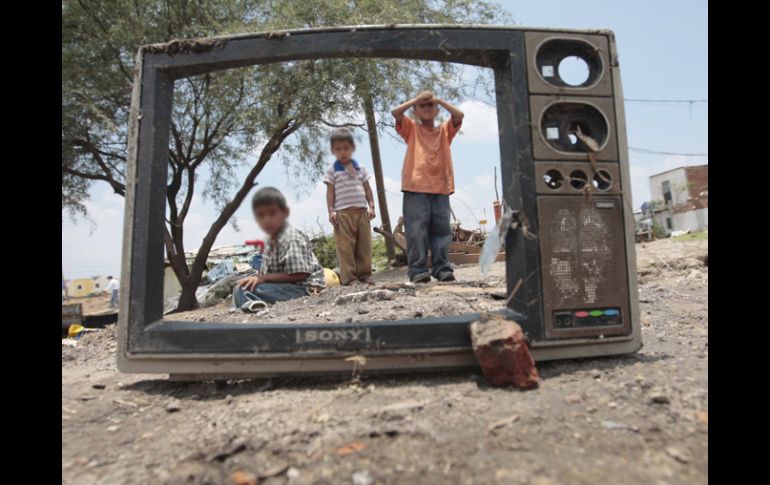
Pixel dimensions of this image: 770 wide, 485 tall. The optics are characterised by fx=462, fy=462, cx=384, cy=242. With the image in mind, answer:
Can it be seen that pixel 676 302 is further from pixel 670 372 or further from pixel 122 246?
pixel 122 246

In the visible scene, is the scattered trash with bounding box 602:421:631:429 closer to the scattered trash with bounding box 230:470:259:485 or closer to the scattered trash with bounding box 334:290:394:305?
the scattered trash with bounding box 230:470:259:485

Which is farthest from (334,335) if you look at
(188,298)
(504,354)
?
(188,298)

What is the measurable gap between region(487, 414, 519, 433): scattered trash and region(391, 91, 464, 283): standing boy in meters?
1.81

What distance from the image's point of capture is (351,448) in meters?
0.97

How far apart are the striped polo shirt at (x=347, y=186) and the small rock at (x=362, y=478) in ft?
8.38

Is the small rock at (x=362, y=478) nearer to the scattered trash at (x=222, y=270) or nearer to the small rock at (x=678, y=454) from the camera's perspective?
the small rock at (x=678, y=454)

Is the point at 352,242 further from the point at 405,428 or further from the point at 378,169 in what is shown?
the point at 378,169

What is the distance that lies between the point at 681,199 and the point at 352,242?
1143 inches

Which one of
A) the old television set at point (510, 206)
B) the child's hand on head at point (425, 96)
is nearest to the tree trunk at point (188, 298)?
the child's hand on head at point (425, 96)

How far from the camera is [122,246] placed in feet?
4.62

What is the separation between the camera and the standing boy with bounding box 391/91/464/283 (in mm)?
2824

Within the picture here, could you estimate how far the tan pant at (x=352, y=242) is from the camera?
131 inches
